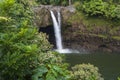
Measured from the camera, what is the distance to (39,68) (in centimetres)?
1215

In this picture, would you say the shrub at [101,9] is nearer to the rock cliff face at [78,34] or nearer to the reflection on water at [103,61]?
the rock cliff face at [78,34]

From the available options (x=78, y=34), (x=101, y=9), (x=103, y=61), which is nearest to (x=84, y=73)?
(x=103, y=61)

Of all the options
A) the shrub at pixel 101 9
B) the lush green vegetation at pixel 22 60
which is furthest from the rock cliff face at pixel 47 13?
the lush green vegetation at pixel 22 60

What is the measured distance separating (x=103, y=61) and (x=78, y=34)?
5.56 meters

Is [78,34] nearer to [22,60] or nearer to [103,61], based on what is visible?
[103,61]

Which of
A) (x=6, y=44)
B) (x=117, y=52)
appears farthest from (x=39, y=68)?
(x=117, y=52)

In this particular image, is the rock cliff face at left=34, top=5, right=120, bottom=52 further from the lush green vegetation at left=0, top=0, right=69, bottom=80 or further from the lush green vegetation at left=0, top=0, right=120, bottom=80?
the lush green vegetation at left=0, top=0, right=69, bottom=80

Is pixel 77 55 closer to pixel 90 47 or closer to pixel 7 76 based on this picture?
pixel 90 47

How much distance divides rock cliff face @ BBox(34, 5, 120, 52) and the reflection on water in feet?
4.99

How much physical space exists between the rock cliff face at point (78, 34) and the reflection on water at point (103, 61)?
1522 millimetres

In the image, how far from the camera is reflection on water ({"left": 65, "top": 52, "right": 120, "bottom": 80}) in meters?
25.2

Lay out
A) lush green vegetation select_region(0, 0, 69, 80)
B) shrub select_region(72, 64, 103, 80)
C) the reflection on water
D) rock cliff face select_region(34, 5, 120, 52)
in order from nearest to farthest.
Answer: lush green vegetation select_region(0, 0, 69, 80)
shrub select_region(72, 64, 103, 80)
the reflection on water
rock cliff face select_region(34, 5, 120, 52)

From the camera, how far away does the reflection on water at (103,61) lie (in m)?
25.2

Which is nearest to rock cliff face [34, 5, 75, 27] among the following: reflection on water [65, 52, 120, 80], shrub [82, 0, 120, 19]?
shrub [82, 0, 120, 19]
